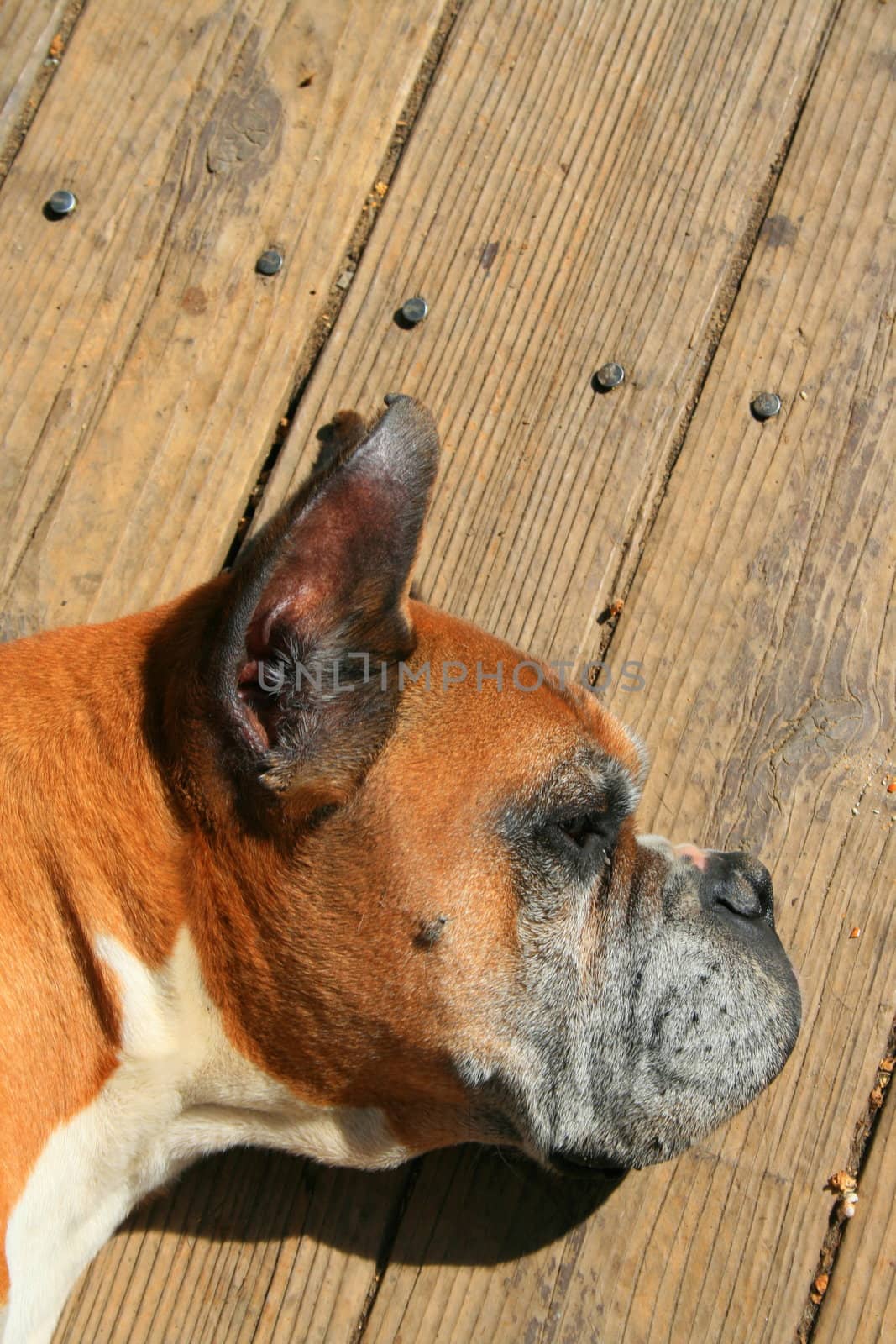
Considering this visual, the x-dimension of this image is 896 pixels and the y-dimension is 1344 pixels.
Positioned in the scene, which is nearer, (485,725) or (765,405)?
(485,725)

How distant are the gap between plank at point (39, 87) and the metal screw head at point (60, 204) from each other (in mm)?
183

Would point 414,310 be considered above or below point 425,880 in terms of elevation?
above

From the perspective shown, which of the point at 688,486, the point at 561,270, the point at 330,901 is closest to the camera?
the point at 330,901

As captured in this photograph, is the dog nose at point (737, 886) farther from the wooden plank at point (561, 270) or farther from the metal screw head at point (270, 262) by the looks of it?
the metal screw head at point (270, 262)

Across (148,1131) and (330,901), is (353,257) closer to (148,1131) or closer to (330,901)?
(330,901)

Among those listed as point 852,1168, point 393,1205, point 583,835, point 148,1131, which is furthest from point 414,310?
point 852,1168

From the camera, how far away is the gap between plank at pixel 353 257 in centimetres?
324

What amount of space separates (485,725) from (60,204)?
2.18 m

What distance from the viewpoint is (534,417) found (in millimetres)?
3223

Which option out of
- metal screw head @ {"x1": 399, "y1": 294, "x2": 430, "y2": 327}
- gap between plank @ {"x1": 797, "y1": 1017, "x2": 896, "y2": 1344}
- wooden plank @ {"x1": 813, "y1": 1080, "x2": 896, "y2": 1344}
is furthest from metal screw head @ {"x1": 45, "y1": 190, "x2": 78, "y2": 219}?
wooden plank @ {"x1": 813, "y1": 1080, "x2": 896, "y2": 1344}

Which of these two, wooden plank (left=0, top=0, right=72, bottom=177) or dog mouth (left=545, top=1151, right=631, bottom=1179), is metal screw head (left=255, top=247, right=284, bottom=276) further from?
dog mouth (left=545, top=1151, right=631, bottom=1179)

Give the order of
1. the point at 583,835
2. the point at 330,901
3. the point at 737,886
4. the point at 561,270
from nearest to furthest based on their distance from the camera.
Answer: the point at 330,901
the point at 583,835
the point at 737,886
the point at 561,270

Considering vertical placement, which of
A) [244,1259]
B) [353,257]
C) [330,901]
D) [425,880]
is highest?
[353,257]

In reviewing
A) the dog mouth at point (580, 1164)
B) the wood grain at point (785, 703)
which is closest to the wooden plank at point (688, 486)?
the wood grain at point (785, 703)
